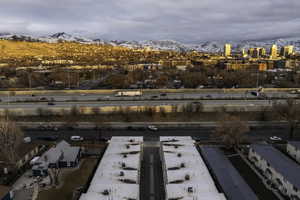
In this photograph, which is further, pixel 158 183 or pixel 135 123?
pixel 135 123

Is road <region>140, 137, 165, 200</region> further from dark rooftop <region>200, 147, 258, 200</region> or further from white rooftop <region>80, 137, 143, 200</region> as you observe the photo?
→ dark rooftop <region>200, 147, 258, 200</region>

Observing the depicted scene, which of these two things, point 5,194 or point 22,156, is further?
point 22,156

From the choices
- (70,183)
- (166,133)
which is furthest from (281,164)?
(70,183)

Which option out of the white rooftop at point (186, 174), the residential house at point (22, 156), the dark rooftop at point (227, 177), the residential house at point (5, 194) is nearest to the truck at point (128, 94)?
the residential house at point (22, 156)

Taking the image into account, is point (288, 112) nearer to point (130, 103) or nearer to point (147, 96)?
point (147, 96)

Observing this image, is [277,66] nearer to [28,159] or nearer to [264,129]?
[264,129]

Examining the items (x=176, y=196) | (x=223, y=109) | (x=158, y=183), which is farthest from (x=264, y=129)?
(x=176, y=196)

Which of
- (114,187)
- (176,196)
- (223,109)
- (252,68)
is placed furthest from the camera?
(252,68)
